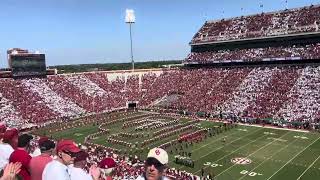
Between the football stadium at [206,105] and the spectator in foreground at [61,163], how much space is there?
66.5ft

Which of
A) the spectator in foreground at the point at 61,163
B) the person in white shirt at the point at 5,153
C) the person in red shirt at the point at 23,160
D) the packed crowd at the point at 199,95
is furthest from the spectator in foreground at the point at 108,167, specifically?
the packed crowd at the point at 199,95

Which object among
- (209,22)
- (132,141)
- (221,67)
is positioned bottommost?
(132,141)

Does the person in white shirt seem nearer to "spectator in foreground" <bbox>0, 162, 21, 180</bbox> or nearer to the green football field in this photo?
"spectator in foreground" <bbox>0, 162, 21, 180</bbox>

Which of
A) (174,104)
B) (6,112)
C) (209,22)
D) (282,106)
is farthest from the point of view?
(209,22)

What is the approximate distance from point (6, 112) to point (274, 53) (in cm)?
3797

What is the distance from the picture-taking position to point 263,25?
64500mm

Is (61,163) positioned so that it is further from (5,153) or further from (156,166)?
(5,153)

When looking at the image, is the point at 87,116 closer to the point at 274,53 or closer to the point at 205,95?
the point at 205,95

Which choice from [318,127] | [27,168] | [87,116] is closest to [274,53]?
[318,127]

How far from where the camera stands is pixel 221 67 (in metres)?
62.7

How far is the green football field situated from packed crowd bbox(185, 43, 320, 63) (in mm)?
18294

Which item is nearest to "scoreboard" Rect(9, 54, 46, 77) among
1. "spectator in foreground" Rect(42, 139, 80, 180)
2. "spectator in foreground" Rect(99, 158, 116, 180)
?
"spectator in foreground" Rect(99, 158, 116, 180)

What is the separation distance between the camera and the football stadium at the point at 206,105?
3030 centimetres

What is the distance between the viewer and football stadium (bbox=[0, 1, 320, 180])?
3030 centimetres
